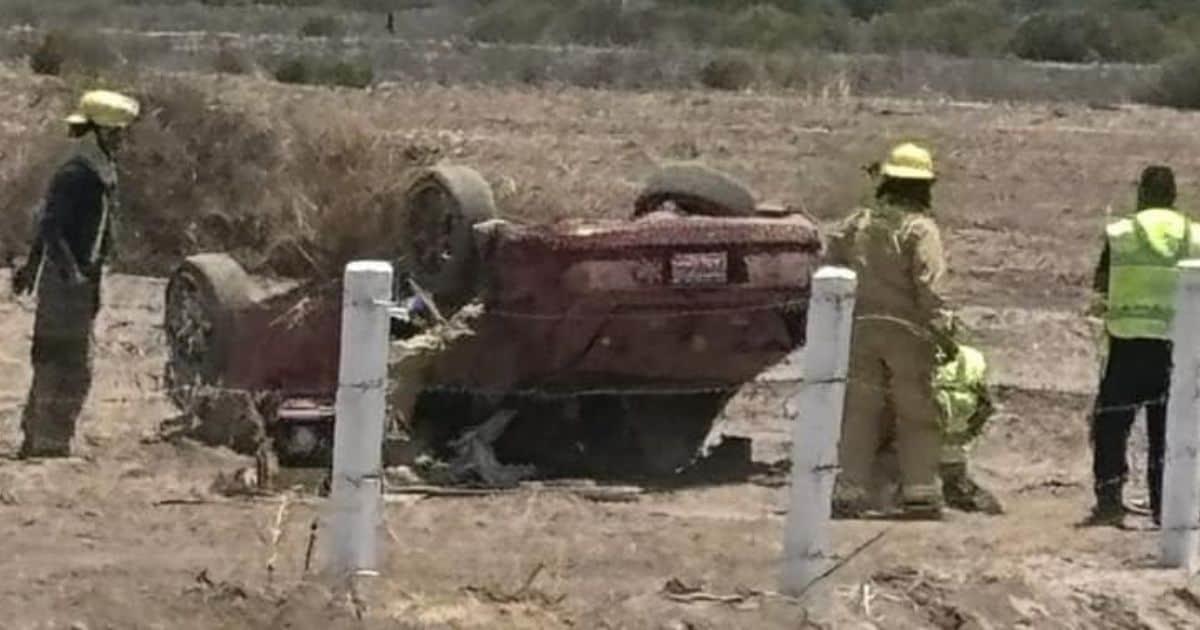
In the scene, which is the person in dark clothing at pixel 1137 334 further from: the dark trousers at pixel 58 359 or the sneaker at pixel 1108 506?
the dark trousers at pixel 58 359

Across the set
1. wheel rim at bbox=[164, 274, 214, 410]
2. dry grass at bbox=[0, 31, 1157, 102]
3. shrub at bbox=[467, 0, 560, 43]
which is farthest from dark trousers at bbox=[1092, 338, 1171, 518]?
shrub at bbox=[467, 0, 560, 43]

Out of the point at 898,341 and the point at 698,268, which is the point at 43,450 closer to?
the point at 698,268

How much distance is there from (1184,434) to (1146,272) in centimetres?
178

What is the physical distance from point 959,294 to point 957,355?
9.51 meters

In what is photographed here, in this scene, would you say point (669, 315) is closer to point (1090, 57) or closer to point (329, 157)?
point (329, 157)

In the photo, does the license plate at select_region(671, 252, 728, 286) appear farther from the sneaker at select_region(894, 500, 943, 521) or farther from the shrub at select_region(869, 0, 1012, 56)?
the shrub at select_region(869, 0, 1012, 56)

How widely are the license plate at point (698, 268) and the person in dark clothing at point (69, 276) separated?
8.73ft

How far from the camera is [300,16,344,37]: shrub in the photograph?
81625 mm

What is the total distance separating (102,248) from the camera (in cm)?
1323

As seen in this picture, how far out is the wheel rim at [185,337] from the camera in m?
13.6

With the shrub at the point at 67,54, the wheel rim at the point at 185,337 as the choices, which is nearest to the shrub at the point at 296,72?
the shrub at the point at 67,54

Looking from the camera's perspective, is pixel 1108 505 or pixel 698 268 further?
pixel 698 268

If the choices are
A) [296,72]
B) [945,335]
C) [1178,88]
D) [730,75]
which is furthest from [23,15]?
[945,335]

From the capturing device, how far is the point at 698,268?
41.5 feet
